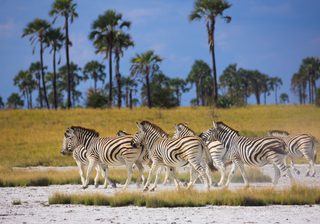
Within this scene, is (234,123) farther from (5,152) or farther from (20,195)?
(20,195)

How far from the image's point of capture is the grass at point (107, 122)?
1464 inches

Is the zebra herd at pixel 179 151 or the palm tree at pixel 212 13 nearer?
the zebra herd at pixel 179 151

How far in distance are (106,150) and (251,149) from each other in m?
4.51

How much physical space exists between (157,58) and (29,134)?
938 inches

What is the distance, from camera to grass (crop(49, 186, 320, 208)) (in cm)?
1434

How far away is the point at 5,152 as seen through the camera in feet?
120

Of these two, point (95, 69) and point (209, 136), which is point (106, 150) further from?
point (95, 69)

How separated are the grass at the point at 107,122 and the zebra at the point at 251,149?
15.2 m

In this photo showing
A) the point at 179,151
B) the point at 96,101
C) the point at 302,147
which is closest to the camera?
the point at 179,151

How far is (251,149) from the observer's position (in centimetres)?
1759

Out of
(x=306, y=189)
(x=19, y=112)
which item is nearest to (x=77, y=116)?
(x=19, y=112)

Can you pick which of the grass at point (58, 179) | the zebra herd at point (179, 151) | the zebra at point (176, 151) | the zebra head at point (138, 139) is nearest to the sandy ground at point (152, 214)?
the zebra at point (176, 151)

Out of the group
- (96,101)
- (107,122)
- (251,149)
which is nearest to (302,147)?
(251,149)

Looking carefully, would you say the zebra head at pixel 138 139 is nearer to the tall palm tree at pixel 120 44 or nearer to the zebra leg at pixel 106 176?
the zebra leg at pixel 106 176
